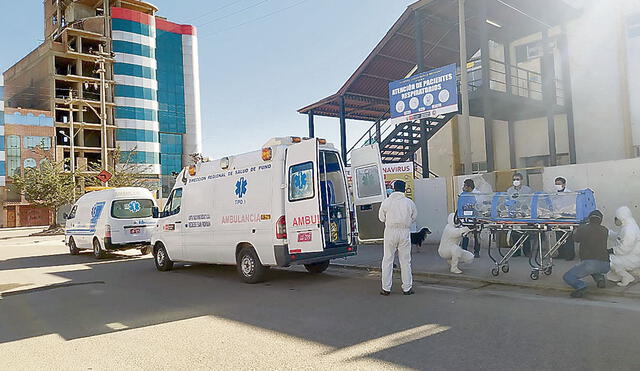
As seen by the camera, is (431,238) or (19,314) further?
(431,238)

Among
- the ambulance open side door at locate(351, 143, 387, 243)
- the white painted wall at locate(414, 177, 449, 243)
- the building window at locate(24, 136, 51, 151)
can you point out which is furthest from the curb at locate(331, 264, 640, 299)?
the building window at locate(24, 136, 51, 151)

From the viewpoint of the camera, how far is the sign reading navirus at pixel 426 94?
588 inches

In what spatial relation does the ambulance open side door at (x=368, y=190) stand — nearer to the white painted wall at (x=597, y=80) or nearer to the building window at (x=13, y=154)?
the white painted wall at (x=597, y=80)

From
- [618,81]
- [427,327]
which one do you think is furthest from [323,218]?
[618,81]

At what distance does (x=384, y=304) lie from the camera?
290 inches

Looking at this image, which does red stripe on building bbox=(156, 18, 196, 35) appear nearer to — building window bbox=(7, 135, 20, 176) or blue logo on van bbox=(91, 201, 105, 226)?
building window bbox=(7, 135, 20, 176)

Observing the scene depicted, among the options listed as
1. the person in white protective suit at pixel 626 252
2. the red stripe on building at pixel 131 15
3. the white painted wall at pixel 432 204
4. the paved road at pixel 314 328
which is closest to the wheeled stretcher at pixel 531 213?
the person in white protective suit at pixel 626 252

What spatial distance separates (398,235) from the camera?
320 inches

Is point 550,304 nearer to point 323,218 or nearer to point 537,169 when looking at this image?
point 323,218

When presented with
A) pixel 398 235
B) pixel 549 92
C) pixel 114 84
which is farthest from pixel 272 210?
pixel 114 84

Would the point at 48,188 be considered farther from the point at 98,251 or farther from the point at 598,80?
the point at 598,80

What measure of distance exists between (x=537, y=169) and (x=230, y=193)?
24.2 feet

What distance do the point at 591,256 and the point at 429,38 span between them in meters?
14.0

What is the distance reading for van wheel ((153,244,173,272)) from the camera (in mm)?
12327
